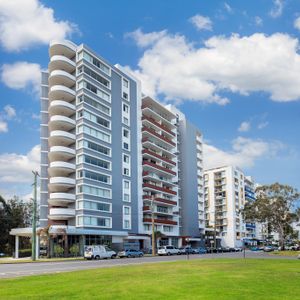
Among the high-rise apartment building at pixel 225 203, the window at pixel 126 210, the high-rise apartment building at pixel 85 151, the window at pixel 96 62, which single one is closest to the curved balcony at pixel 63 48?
the high-rise apartment building at pixel 85 151

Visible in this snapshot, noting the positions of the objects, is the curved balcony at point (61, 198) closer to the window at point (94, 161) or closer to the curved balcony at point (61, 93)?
the window at point (94, 161)

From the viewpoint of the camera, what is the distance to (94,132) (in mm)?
88250

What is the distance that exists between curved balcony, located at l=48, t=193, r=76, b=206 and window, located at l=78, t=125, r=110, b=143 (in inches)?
506

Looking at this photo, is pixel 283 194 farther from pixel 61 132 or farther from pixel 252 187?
pixel 252 187

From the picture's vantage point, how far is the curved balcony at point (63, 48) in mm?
87438

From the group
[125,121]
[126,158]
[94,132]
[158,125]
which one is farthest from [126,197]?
[158,125]

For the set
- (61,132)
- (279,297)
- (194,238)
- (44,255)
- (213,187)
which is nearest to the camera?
(279,297)

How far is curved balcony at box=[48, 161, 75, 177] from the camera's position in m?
82.1

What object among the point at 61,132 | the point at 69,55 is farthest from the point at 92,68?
the point at 61,132

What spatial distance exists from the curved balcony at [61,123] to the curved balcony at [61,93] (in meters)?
5.08

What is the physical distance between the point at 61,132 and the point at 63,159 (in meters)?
5.95

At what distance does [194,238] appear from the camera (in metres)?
119

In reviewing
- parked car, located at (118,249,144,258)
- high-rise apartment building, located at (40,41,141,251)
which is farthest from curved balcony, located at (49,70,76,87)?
parked car, located at (118,249,144,258)

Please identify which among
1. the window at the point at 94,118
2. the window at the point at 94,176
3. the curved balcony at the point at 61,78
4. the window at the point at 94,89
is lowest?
the window at the point at 94,176
